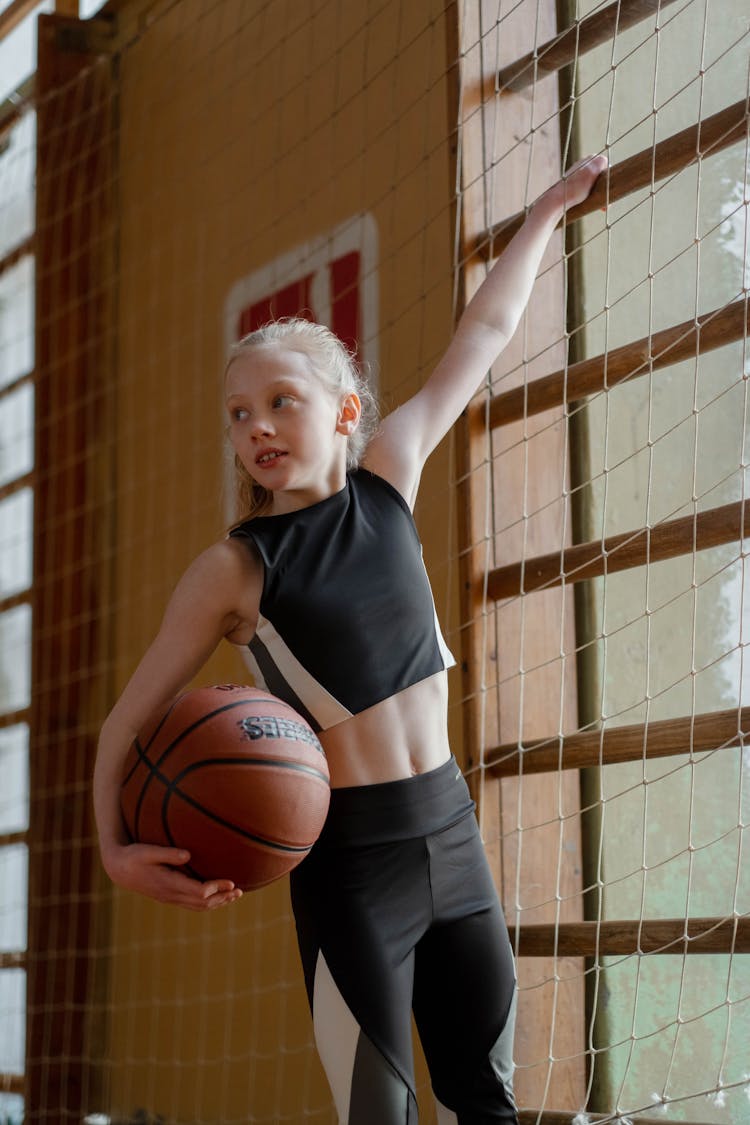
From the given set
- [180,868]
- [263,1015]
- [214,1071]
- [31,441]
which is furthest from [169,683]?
[31,441]

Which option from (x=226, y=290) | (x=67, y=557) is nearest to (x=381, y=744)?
(x=226, y=290)

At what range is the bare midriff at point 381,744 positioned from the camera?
151 centimetres

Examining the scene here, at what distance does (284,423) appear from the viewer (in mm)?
1548

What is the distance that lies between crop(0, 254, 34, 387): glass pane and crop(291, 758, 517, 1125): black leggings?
2.90 m

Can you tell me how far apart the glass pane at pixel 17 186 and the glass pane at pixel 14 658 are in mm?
1116

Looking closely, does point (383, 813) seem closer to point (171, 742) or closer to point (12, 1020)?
point (171, 742)

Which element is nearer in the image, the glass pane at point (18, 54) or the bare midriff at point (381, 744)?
the bare midriff at point (381, 744)

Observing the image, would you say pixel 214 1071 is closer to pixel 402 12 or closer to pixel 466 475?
pixel 466 475

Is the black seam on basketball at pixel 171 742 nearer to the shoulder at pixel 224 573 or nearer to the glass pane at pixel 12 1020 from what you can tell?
the shoulder at pixel 224 573

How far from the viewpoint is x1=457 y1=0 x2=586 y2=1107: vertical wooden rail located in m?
2.03

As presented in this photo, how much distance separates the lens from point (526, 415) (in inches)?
82.0

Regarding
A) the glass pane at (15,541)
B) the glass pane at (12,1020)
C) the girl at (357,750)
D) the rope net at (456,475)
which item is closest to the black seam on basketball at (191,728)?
the girl at (357,750)

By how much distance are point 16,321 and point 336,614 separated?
9.95 feet

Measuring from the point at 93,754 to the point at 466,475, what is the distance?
1.66m
